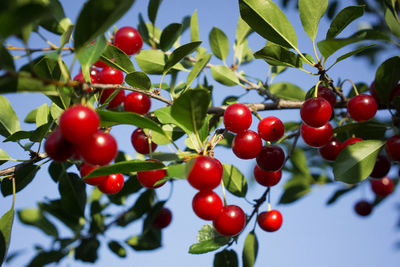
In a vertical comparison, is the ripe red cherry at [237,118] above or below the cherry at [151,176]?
above

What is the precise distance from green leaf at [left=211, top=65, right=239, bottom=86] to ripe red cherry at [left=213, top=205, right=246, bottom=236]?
99cm

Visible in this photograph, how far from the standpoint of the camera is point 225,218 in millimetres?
1499

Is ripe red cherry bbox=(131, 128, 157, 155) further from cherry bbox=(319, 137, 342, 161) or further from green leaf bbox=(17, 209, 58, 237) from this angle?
green leaf bbox=(17, 209, 58, 237)

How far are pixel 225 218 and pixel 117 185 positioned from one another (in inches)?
21.8

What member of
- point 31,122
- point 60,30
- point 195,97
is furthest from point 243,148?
point 31,122

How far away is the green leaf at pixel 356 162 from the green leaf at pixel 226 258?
2.62 feet

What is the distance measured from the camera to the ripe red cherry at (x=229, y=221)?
1498 millimetres

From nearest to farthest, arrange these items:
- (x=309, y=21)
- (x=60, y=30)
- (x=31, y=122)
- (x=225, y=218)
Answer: (x=225, y=218), (x=309, y=21), (x=60, y=30), (x=31, y=122)

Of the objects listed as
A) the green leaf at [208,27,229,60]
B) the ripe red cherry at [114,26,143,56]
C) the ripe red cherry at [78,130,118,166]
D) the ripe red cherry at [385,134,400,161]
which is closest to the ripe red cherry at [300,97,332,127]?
the ripe red cherry at [385,134,400,161]

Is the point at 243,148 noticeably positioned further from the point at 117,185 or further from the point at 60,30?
the point at 60,30

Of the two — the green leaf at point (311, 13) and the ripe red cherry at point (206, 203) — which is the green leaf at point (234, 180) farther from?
the green leaf at point (311, 13)

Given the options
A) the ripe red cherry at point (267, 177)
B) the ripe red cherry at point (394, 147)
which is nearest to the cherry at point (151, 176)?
the ripe red cherry at point (267, 177)

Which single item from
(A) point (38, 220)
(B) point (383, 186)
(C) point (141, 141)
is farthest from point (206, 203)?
(B) point (383, 186)

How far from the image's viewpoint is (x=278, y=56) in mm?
1545
